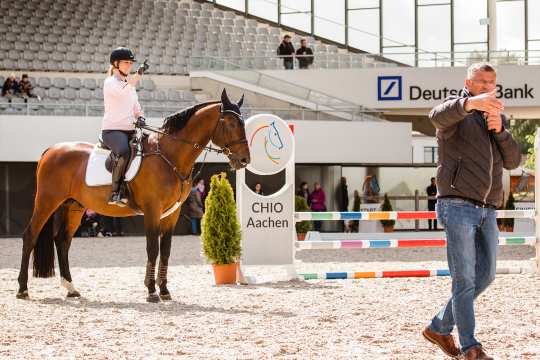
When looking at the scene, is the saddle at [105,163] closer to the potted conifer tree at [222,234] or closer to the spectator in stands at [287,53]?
the potted conifer tree at [222,234]

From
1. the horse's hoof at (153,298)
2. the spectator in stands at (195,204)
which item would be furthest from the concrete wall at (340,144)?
the horse's hoof at (153,298)

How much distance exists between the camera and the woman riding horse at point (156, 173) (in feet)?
30.0

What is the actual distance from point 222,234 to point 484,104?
6248 millimetres

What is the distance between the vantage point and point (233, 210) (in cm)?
1084

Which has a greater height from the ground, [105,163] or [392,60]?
[392,60]

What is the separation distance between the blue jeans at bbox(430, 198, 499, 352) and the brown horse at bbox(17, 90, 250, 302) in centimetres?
412

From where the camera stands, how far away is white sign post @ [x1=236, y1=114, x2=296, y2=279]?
11.1 metres

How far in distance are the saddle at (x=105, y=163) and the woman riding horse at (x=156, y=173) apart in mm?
57

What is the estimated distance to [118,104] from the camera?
915 centimetres

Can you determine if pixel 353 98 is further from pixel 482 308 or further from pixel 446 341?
pixel 446 341

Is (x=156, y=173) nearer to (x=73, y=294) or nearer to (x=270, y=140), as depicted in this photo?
(x=73, y=294)

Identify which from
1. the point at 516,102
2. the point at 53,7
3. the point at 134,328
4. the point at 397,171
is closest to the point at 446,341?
the point at 134,328

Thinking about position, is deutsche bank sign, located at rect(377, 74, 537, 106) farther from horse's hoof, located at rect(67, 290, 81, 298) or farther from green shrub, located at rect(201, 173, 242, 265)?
horse's hoof, located at rect(67, 290, 81, 298)

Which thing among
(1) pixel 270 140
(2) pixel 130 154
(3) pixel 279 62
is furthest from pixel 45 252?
(3) pixel 279 62
